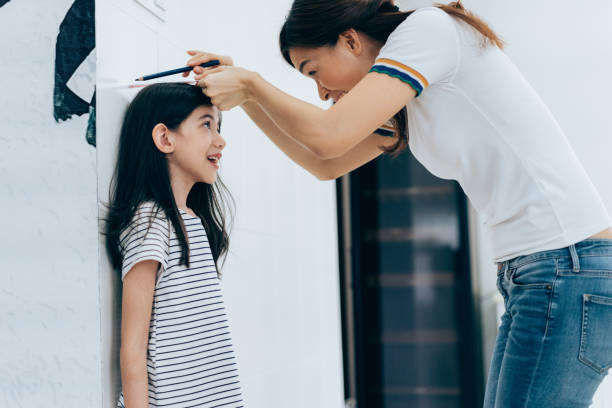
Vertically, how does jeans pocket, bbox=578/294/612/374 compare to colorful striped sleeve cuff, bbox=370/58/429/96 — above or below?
below

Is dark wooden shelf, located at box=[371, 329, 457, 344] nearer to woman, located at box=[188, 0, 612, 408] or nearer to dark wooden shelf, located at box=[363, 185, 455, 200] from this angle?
dark wooden shelf, located at box=[363, 185, 455, 200]

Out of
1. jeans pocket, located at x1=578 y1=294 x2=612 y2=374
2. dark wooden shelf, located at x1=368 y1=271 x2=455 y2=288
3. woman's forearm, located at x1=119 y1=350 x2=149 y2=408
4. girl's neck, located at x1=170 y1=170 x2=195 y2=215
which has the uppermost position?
girl's neck, located at x1=170 y1=170 x2=195 y2=215

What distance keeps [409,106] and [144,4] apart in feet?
1.70

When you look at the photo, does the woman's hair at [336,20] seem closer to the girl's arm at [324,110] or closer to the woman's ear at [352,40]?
the woman's ear at [352,40]

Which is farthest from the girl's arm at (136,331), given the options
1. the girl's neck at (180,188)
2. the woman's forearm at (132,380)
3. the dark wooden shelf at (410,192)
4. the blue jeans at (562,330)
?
the dark wooden shelf at (410,192)

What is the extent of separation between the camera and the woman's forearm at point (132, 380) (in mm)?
987

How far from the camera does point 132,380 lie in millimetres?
989

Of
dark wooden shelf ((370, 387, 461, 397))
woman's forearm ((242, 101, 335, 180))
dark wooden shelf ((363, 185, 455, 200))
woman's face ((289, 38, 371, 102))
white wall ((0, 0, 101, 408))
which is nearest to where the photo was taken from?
white wall ((0, 0, 101, 408))

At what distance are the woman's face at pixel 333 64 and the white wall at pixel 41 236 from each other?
0.58m

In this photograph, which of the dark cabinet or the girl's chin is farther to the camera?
the dark cabinet

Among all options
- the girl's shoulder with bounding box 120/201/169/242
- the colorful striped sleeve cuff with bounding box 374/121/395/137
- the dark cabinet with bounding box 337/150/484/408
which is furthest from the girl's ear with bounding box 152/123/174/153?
the dark cabinet with bounding box 337/150/484/408

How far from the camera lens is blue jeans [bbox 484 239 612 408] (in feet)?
3.14

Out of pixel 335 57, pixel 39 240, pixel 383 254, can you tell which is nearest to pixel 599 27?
pixel 383 254

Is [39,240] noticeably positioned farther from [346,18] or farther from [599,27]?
[599,27]
